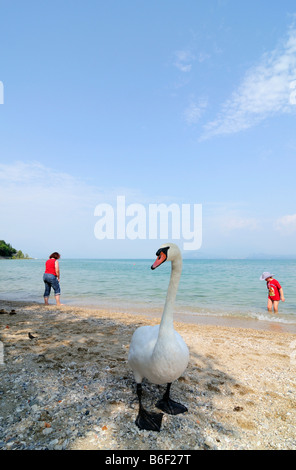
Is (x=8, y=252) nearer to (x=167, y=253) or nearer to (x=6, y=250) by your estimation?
(x=6, y=250)

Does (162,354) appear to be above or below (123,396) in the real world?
above

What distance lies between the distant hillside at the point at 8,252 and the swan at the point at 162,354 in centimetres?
10421

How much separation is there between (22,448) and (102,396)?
1.19 meters

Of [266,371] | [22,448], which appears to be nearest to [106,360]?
[22,448]

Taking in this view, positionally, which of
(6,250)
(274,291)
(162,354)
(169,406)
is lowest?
(169,406)

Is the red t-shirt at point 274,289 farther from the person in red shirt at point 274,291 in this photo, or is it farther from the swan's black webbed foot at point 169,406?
the swan's black webbed foot at point 169,406

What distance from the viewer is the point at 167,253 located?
3.15 m

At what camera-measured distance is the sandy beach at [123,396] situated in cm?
279

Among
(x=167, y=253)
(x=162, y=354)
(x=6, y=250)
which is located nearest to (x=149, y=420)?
(x=162, y=354)

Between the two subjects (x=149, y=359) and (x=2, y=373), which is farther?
(x=2, y=373)

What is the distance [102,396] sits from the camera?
11.8 feet

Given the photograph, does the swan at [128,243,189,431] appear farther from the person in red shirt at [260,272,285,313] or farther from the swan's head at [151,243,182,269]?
the person in red shirt at [260,272,285,313]

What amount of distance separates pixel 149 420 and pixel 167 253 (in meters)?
1.96
